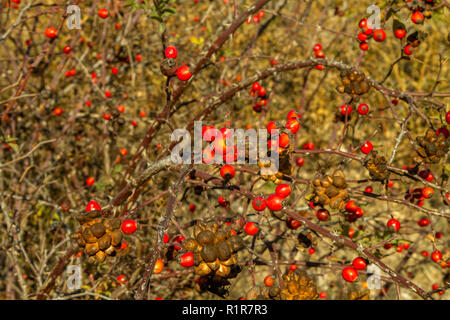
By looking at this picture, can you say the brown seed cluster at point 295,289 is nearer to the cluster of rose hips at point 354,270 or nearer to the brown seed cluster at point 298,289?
the brown seed cluster at point 298,289

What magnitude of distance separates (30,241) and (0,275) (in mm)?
367

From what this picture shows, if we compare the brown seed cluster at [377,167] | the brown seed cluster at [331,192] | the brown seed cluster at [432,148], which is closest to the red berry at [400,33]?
the brown seed cluster at [432,148]

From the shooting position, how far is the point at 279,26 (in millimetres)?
5594

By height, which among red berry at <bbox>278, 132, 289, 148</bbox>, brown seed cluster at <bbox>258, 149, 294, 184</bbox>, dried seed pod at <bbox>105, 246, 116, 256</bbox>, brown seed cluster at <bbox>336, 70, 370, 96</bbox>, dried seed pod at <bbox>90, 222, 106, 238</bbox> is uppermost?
brown seed cluster at <bbox>336, 70, 370, 96</bbox>

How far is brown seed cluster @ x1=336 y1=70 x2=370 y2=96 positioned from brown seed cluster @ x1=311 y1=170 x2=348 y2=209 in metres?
0.53

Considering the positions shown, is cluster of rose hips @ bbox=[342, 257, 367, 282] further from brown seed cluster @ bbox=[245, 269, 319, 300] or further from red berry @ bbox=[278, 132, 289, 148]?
red berry @ bbox=[278, 132, 289, 148]

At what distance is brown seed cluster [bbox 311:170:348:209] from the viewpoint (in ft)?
4.92

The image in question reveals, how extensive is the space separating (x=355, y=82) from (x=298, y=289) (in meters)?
1.04

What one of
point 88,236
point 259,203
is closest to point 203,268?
point 259,203

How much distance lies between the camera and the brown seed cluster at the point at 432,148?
167cm

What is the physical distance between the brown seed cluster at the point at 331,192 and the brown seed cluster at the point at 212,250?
1.50 ft

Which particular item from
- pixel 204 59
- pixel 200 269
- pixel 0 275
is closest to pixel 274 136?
pixel 200 269

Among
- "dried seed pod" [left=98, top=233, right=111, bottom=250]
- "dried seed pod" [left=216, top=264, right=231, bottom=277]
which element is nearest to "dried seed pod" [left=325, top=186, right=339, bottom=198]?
"dried seed pod" [left=216, top=264, right=231, bottom=277]

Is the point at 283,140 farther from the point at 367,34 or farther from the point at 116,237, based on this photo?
the point at 367,34
